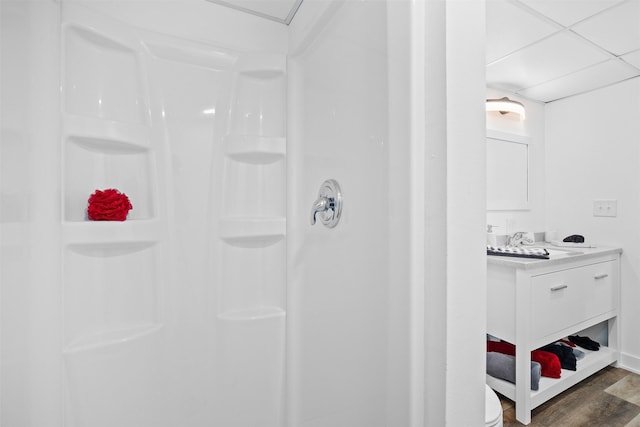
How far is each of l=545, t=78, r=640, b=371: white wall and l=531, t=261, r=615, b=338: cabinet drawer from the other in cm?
20

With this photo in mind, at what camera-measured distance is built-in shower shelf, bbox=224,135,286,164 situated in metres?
1.12

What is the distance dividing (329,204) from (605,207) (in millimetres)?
2445

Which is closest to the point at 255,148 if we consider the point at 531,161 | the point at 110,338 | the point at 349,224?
the point at 349,224

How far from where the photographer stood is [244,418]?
1.10 metres

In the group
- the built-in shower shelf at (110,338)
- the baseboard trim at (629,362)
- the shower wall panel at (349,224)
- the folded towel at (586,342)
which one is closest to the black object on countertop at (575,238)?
the folded towel at (586,342)

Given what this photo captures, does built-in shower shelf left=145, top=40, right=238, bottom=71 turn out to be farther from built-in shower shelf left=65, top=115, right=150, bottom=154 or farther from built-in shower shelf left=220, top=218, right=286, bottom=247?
built-in shower shelf left=220, top=218, right=286, bottom=247

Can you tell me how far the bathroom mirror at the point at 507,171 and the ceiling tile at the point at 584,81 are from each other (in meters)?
0.34

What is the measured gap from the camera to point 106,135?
917mm

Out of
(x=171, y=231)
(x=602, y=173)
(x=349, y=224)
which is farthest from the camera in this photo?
(x=602, y=173)

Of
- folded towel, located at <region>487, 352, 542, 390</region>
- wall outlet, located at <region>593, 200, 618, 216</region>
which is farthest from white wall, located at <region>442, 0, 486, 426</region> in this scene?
wall outlet, located at <region>593, 200, 618, 216</region>

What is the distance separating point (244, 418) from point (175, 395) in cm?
25

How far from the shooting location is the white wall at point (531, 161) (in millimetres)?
2238

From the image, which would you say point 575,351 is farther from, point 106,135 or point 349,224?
point 106,135

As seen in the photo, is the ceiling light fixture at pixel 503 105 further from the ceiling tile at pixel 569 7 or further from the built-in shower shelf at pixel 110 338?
the built-in shower shelf at pixel 110 338
